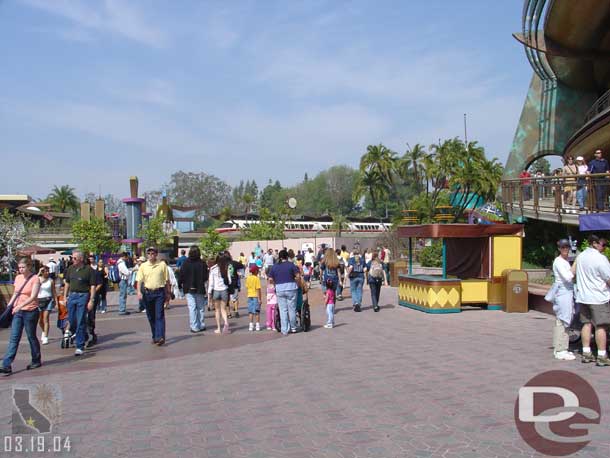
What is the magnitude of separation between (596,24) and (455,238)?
17.5 m

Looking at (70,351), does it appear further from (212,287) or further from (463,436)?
(463,436)

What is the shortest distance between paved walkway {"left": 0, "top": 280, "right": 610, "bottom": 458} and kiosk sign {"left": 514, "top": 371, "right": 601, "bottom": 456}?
0.13 m

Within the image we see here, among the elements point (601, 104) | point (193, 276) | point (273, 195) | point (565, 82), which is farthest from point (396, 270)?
point (273, 195)

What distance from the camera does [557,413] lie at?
6160 millimetres

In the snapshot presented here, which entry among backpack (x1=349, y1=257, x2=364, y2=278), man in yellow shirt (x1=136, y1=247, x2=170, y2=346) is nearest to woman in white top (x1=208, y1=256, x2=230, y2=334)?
man in yellow shirt (x1=136, y1=247, x2=170, y2=346)

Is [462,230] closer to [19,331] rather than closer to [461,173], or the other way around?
[19,331]

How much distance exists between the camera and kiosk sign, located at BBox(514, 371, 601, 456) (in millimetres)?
5348

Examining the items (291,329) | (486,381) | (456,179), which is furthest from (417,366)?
(456,179)

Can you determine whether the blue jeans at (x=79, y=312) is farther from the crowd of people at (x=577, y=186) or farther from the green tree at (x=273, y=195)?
the green tree at (x=273, y=195)

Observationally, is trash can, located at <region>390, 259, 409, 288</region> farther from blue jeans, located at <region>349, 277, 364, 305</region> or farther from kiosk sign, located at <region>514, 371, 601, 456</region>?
kiosk sign, located at <region>514, 371, 601, 456</region>

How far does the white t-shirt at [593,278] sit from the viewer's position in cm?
831

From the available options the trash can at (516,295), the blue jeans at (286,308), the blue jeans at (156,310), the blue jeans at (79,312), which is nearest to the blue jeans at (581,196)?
the trash can at (516,295)

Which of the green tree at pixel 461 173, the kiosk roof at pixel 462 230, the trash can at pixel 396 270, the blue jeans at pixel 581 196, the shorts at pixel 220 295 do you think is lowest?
the trash can at pixel 396 270

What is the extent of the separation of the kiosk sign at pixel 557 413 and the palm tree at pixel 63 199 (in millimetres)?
111477
